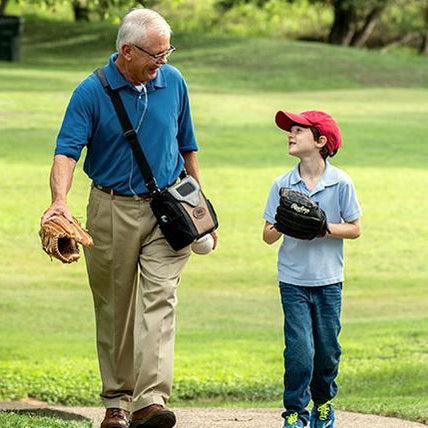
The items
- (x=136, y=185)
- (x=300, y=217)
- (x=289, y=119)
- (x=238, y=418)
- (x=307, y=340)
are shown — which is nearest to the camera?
(x=300, y=217)

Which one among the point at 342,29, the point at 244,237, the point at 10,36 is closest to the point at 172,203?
the point at 244,237

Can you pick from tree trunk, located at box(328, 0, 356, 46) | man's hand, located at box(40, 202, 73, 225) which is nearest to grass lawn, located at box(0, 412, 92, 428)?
man's hand, located at box(40, 202, 73, 225)

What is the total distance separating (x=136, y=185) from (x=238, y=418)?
4.77ft

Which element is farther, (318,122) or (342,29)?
(342,29)

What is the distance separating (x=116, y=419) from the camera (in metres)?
7.83

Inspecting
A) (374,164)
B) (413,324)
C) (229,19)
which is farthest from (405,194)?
(229,19)

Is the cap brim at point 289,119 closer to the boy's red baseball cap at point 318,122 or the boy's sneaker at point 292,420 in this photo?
the boy's red baseball cap at point 318,122

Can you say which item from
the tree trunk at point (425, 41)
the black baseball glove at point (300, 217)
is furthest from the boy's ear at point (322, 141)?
the tree trunk at point (425, 41)

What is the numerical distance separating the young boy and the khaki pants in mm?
593

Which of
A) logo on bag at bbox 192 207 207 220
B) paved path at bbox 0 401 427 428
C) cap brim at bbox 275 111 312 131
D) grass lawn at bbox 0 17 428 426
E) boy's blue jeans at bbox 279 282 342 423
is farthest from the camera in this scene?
grass lawn at bbox 0 17 428 426

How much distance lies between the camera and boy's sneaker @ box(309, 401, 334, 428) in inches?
297

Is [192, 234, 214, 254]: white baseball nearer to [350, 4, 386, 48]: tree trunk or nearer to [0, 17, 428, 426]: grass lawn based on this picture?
[0, 17, 428, 426]: grass lawn

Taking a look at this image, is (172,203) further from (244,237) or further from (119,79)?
(244,237)

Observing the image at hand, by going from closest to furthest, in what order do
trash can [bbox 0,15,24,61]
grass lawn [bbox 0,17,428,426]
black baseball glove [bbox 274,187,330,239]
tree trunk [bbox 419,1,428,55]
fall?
black baseball glove [bbox 274,187,330,239] < grass lawn [bbox 0,17,428,426] < trash can [bbox 0,15,24,61] < tree trunk [bbox 419,1,428,55]
